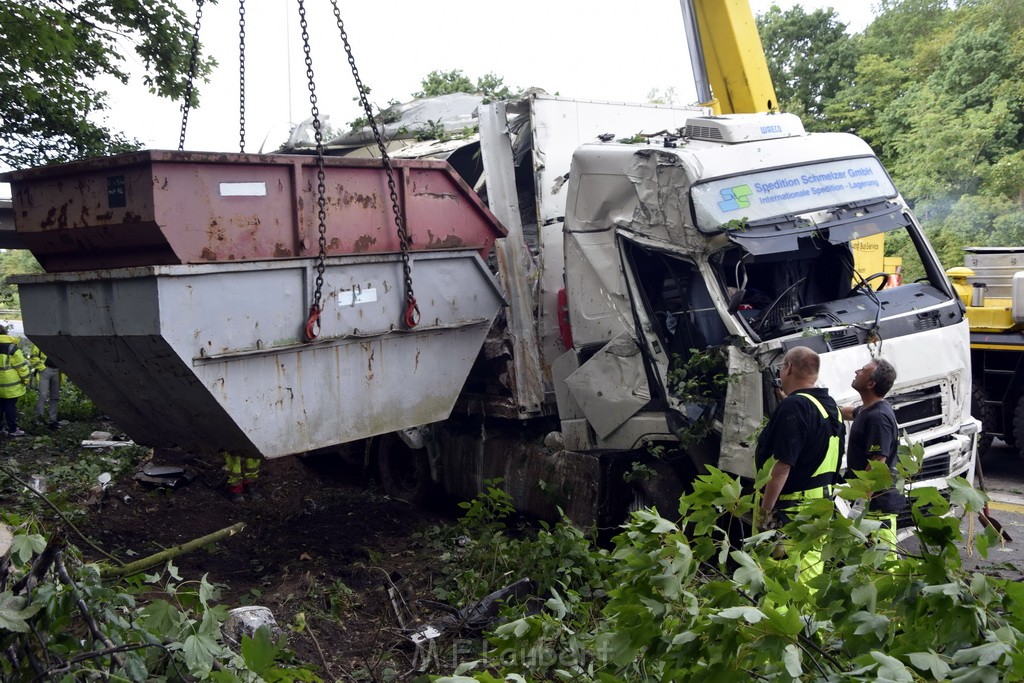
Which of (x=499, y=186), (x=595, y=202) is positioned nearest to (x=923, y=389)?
(x=595, y=202)

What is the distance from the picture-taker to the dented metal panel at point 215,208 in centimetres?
490

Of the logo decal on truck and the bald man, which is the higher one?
the logo decal on truck

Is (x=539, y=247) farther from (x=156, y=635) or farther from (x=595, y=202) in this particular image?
(x=156, y=635)

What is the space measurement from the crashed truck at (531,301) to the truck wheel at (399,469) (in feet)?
3.66

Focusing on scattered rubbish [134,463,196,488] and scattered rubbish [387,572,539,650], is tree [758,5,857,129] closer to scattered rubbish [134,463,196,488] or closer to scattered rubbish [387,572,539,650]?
scattered rubbish [134,463,196,488]

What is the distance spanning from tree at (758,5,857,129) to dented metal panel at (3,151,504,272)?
75.6ft

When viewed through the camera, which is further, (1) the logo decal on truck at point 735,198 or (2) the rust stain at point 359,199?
(2) the rust stain at point 359,199

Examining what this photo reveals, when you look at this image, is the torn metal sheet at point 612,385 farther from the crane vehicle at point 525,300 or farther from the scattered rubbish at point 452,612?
the scattered rubbish at point 452,612

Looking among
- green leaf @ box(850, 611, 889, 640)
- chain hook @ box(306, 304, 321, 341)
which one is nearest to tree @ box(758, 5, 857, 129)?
chain hook @ box(306, 304, 321, 341)

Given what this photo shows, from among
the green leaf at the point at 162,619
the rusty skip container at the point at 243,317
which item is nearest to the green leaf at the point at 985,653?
the green leaf at the point at 162,619

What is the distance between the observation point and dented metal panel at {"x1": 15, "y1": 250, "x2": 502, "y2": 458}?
4.96 metres

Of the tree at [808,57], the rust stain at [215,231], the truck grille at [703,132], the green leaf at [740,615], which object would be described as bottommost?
the green leaf at [740,615]

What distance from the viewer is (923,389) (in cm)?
541

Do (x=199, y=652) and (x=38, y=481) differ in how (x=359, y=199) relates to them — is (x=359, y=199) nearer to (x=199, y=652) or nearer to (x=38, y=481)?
(x=199, y=652)
